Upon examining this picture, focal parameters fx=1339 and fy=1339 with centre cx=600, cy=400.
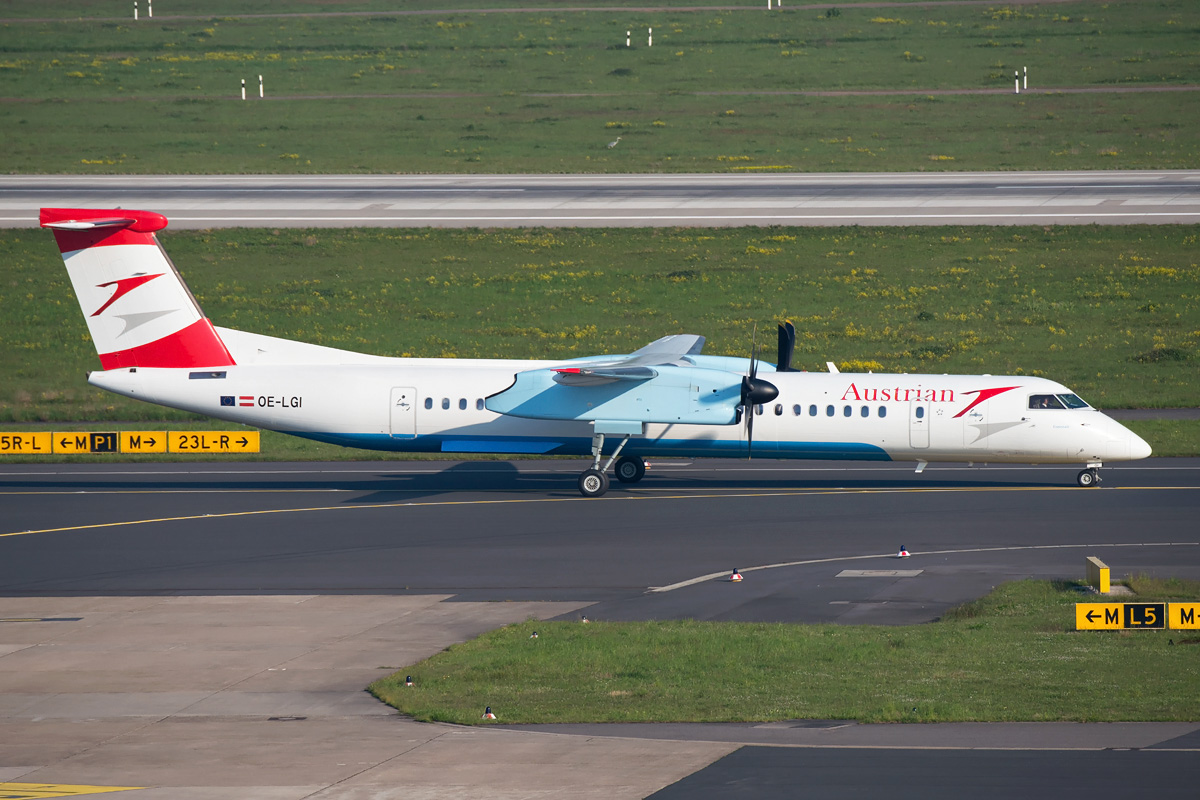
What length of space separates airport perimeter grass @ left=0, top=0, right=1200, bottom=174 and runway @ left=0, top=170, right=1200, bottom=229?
430 cm

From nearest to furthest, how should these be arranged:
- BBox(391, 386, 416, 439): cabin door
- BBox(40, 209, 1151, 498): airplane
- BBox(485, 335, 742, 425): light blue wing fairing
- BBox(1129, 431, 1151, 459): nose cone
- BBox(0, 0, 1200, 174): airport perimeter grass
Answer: BBox(1129, 431, 1151, 459): nose cone, BBox(485, 335, 742, 425): light blue wing fairing, BBox(40, 209, 1151, 498): airplane, BBox(391, 386, 416, 439): cabin door, BBox(0, 0, 1200, 174): airport perimeter grass

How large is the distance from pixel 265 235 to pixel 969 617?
43.1 meters

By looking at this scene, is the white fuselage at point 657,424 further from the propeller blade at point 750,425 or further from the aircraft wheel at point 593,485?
the aircraft wheel at point 593,485

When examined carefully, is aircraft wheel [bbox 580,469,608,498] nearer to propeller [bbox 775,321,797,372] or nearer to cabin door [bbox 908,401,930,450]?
propeller [bbox 775,321,797,372]

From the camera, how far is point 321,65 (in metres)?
103

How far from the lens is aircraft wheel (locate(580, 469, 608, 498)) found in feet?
104

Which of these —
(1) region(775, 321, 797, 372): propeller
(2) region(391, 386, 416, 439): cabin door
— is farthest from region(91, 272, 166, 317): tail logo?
(1) region(775, 321, 797, 372): propeller

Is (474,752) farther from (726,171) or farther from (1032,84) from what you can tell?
(1032,84)

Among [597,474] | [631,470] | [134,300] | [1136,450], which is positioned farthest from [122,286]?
[1136,450]

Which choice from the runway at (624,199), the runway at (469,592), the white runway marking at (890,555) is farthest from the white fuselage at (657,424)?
the runway at (624,199)

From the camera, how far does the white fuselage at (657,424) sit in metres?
31.5

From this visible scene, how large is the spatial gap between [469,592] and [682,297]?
103ft

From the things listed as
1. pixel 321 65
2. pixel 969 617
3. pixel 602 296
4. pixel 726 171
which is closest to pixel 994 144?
pixel 726 171

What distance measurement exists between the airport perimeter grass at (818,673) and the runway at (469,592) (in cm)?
57
